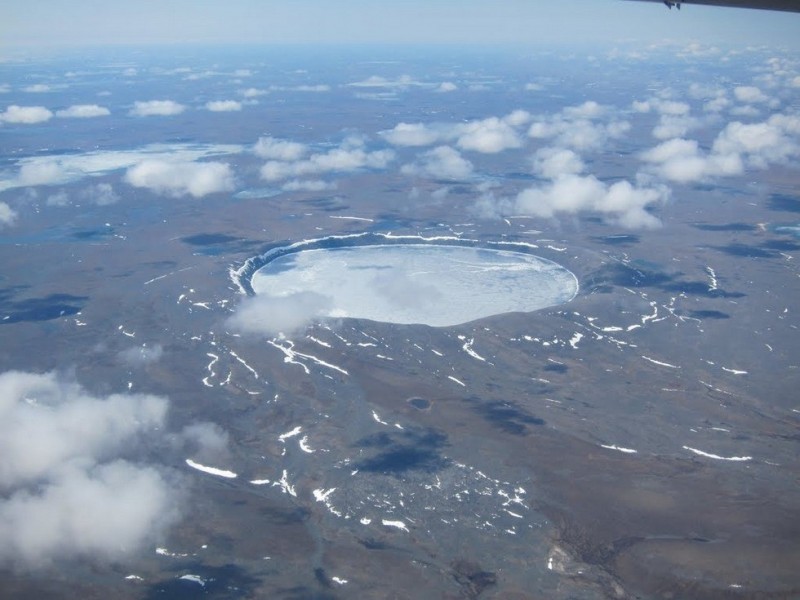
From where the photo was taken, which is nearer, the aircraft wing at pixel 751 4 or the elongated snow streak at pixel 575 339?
the aircraft wing at pixel 751 4

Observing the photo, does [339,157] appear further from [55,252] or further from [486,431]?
[486,431]

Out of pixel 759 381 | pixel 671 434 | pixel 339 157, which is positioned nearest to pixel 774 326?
pixel 759 381

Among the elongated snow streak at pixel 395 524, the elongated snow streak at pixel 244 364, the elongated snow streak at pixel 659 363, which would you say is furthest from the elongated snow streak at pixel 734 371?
the elongated snow streak at pixel 244 364

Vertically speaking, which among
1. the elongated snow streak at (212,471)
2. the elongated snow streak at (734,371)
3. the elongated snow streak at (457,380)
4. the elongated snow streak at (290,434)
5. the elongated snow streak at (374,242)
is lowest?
the elongated snow streak at (212,471)

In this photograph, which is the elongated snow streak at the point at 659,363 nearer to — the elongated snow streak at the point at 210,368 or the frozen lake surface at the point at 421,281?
the frozen lake surface at the point at 421,281

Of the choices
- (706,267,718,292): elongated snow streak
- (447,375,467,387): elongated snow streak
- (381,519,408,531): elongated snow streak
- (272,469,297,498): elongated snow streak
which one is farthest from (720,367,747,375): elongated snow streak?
(272,469,297,498): elongated snow streak

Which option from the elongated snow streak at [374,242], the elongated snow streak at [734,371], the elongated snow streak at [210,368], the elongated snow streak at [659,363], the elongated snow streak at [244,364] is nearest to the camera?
the elongated snow streak at [210,368]

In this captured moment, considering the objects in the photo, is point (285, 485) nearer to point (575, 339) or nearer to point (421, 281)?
point (575, 339)

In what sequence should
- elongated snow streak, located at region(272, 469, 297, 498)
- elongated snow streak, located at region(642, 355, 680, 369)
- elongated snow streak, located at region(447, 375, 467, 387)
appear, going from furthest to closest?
elongated snow streak, located at region(642, 355, 680, 369), elongated snow streak, located at region(447, 375, 467, 387), elongated snow streak, located at region(272, 469, 297, 498)

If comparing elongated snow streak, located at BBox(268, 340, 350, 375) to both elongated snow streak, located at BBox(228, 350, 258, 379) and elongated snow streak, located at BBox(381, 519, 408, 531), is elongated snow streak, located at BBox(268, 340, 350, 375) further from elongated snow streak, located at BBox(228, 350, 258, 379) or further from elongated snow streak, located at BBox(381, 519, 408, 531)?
elongated snow streak, located at BBox(381, 519, 408, 531)
